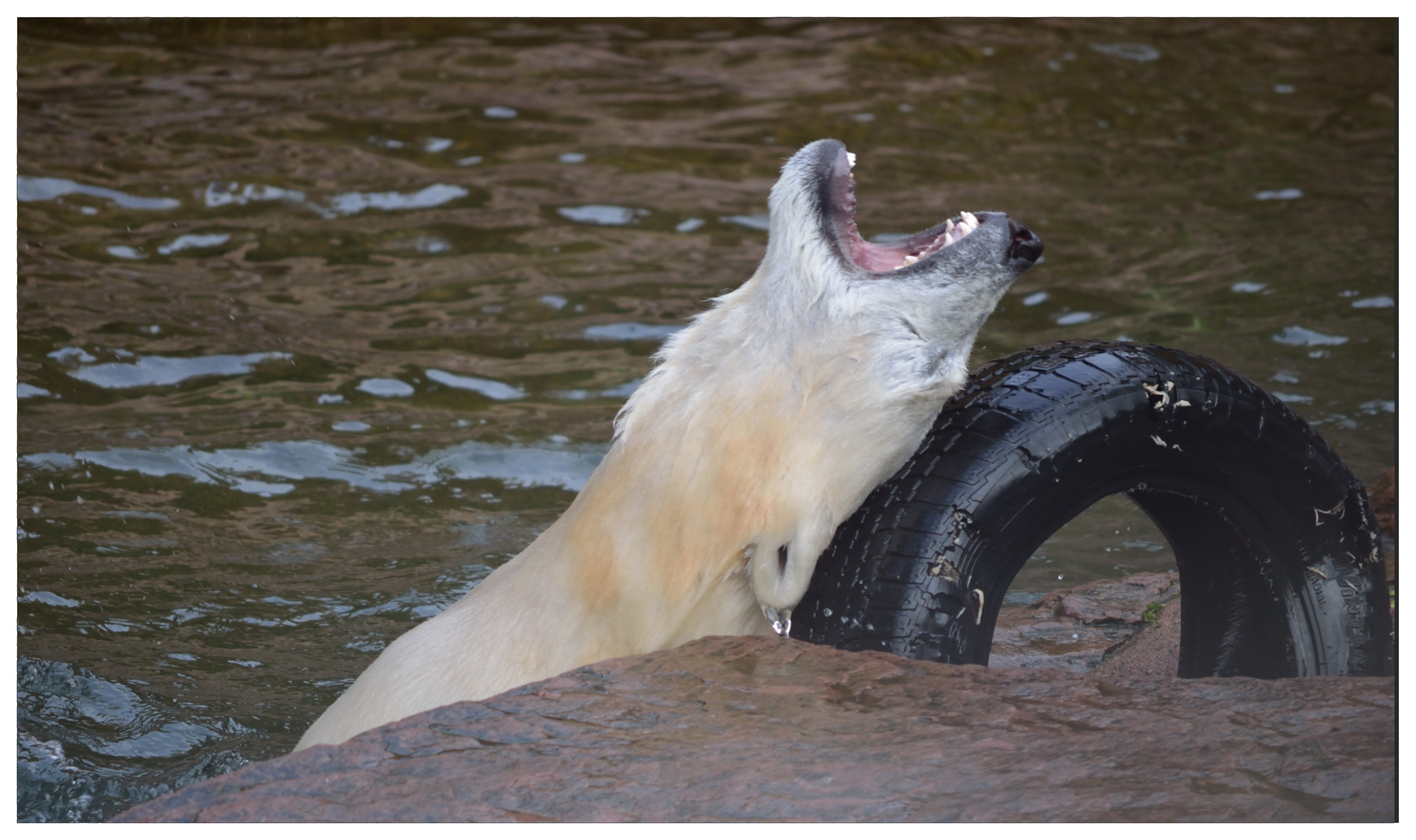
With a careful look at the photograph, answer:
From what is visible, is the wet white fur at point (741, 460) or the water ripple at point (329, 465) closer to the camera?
the wet white fur at point (741, 460)

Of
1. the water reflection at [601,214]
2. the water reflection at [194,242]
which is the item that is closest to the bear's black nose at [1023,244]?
the water reflection at [601,214]

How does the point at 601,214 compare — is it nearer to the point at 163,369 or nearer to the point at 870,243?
the point at 163,369

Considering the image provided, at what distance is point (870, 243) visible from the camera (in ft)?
9.37

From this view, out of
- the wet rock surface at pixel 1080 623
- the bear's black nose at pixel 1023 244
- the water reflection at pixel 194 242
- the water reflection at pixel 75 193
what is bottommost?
the wet rock surface at pixel 1080 623

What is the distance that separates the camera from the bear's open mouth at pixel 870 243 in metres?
2.85

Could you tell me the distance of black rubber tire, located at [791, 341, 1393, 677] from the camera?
2717 millimetres

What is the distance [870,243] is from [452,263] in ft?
16.6

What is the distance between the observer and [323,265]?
7469mm

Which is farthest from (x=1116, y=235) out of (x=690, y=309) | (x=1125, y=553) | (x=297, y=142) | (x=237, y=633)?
(x=237, y=633)

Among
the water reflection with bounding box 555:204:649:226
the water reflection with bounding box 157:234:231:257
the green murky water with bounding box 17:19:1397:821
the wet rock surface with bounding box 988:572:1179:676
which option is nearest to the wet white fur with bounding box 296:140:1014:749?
the wet rock surface with bounding box 988:572:1179:676

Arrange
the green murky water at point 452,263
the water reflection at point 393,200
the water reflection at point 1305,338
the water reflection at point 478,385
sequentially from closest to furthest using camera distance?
the green murky water at point 452,263
the water reflection at point 478,385
the water reflection at point 1305,338
the water reflection at point 393,200

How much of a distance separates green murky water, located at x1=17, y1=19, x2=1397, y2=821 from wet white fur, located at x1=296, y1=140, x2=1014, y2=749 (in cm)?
120

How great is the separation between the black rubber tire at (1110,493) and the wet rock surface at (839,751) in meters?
0.14

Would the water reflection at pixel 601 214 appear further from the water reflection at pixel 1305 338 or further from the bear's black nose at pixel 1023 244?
the bear's black nose at pixel 1023 244
